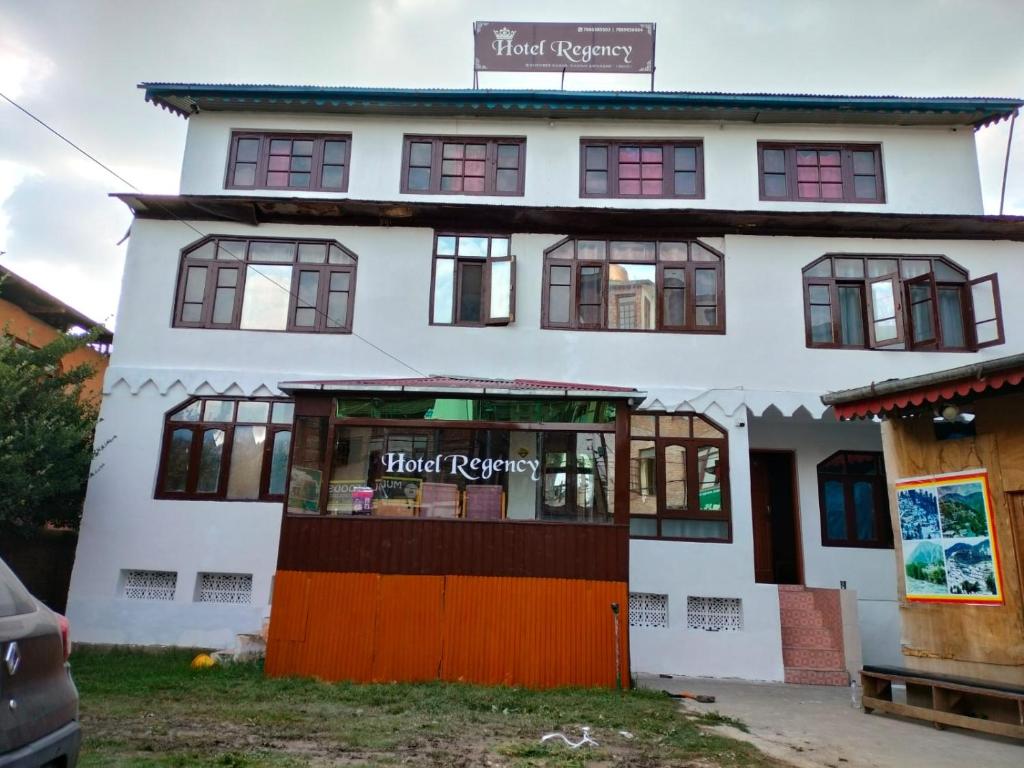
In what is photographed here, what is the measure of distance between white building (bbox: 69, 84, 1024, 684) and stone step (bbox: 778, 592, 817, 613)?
0.03m

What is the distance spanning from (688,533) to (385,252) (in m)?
7.39

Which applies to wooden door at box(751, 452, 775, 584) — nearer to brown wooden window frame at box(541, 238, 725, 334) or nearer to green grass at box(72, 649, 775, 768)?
brown wooden window frame at box(541, 238, 725, 334)

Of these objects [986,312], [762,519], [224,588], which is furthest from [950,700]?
[224,588]

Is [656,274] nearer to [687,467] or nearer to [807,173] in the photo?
[687,467]

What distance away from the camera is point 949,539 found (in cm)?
849

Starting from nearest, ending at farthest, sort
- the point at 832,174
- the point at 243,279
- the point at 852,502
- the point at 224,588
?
1. the point at 224,588
2. the point at 243,279
3. the point at 852,502
4. the point at 832,174

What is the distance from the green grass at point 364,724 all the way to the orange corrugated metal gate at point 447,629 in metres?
0.39

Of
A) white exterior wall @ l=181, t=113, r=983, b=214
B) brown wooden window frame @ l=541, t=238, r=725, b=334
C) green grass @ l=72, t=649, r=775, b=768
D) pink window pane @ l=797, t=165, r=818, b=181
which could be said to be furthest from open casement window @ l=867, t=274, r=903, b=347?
green grass @ l=72, t=649, r=775, b=768

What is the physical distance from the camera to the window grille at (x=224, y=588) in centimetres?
1245

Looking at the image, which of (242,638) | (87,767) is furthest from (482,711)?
(242,638)

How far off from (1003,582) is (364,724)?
22.5 feet

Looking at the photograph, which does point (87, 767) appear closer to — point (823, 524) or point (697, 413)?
point (697, 413)

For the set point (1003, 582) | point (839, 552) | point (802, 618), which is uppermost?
point (839, 552)

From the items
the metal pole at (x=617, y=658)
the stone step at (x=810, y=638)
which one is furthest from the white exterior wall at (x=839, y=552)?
the metal pole at (x=617, y=658)
